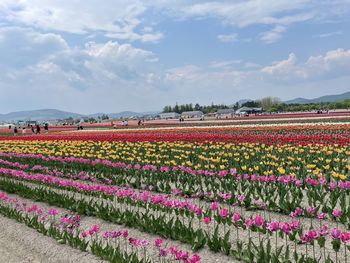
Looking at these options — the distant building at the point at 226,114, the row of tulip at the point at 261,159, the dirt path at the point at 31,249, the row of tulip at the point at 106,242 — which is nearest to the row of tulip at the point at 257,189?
the row of tulip at the point at 261,159

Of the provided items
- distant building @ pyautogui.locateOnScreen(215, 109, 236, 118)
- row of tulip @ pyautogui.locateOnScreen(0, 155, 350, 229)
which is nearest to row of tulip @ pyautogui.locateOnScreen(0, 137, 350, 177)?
row of tulip @ pyautogui.locateOnScreen(0, 155, 350, 229)

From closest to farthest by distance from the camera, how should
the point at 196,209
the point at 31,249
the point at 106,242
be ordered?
the point at 196,209 < the point at 31,249 < the point at 106,242

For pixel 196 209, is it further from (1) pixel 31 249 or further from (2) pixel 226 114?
(2) pixel 226 114

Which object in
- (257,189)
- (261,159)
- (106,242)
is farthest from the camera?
(261,159)

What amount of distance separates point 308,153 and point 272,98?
623 feet

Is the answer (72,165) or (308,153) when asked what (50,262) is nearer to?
(72,165)

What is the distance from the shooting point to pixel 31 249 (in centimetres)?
770

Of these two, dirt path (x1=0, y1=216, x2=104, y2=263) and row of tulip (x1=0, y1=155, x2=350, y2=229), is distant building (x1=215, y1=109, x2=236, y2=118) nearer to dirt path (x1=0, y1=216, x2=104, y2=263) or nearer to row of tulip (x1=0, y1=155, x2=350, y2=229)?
row of tulip (x1=0, y1=155, x2=350, y2=229)

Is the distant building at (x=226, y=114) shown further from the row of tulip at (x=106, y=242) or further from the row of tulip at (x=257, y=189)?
the row of tulip at (x=106, y=242)

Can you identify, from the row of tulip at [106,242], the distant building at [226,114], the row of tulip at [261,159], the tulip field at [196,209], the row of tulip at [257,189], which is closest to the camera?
the row of tulip at [106,242]

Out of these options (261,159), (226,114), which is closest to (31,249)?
(261,159)

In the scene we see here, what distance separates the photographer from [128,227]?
841 centimetres

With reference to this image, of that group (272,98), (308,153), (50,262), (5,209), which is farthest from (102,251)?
(272,98)

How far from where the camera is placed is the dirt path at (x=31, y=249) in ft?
23.2
